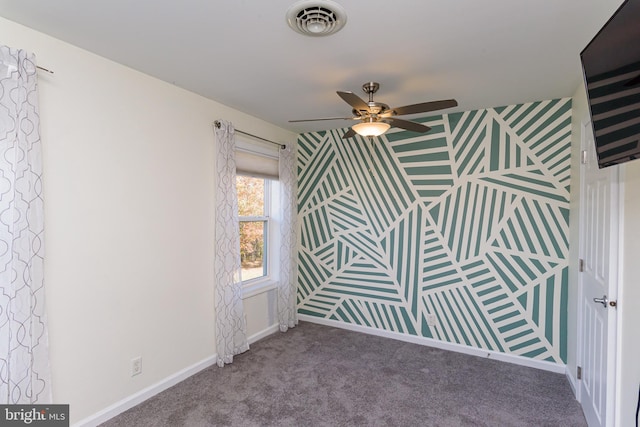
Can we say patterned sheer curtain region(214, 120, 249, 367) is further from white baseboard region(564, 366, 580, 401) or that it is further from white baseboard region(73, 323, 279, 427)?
white baseboard region(564, 366, 580, 401)

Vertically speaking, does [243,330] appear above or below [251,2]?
below

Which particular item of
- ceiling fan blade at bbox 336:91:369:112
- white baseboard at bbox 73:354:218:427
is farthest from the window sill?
ceiling fan blade at bbox 336:91:369:112

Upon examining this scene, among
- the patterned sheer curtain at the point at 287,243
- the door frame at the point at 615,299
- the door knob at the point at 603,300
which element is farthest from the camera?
the patterned sheer curtain at the point at 287,243

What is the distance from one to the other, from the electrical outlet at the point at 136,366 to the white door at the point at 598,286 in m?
3.03

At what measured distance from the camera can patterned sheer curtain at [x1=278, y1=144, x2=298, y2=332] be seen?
155 inches

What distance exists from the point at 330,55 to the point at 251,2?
0.66 m

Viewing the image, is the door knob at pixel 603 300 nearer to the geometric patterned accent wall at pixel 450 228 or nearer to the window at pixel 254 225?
the geometric patterned accent wall at pixel 450 228

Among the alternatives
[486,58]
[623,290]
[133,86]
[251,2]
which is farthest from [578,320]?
[133,86]

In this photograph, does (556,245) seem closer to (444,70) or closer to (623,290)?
(623,290)

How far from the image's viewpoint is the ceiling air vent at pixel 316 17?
5.25 feet

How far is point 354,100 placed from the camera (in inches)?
81.8

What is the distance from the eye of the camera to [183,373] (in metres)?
2.79

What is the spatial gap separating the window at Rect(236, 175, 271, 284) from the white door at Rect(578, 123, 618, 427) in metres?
3.03

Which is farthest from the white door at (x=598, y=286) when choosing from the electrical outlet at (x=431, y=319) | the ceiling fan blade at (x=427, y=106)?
the electrical outlet at (x=431, y=319)
